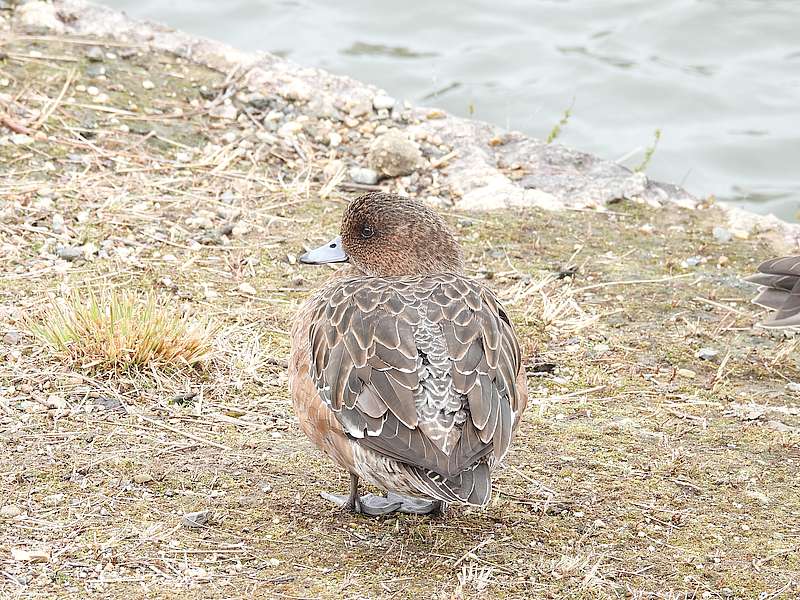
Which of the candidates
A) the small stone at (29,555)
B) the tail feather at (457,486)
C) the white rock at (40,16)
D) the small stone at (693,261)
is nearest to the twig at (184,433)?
the small stone at (29,555)

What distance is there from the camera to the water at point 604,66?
1203 cm

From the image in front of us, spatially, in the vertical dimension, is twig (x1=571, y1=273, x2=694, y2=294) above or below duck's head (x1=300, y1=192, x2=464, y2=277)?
below

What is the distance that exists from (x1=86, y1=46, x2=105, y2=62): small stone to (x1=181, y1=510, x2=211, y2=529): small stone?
16.6 feet

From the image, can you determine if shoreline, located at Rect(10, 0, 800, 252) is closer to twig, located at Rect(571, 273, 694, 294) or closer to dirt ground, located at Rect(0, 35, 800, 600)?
dirt ground, located at Rect(0, 35, 800, 600)

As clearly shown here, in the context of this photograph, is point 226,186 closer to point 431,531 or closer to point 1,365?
point 1,365

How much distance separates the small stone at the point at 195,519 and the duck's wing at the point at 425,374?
60cm

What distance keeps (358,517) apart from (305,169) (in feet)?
12.2

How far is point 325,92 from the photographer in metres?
8.38

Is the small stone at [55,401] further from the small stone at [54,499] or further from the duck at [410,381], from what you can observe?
the duck at [410,381]

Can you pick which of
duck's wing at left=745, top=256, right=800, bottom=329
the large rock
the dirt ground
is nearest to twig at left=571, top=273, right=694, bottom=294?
the dirt ground

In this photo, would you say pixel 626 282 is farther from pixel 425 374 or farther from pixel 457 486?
pixel 457 486

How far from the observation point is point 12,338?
5141 mm

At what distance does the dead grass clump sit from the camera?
16.3 ft

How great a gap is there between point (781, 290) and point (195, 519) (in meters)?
3.43
